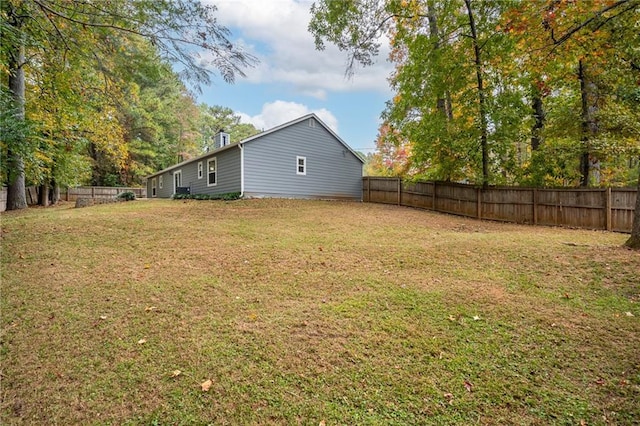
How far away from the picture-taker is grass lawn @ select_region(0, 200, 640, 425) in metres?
2.13

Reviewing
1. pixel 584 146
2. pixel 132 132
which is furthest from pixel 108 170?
pixel 584 146

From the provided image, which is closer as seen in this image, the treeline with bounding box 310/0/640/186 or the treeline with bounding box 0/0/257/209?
the treeline with bounding box 0/0/257/209

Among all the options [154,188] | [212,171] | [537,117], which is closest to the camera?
[537,117]

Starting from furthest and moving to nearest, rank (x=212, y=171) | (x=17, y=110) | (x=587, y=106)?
(x=212, y=171) → (x=587, y=106) → (x=17, y=110)

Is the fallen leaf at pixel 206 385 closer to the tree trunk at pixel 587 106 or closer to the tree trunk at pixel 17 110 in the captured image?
the tree trunk at pixel 17 110

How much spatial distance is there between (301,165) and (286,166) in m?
0.97

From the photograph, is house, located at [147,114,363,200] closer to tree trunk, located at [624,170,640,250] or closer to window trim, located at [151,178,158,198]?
window trim, located at [151,178,158,198]

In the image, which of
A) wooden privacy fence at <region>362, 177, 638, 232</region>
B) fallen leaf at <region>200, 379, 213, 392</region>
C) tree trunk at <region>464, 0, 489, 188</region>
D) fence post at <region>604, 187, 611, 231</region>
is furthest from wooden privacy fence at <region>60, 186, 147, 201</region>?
fence post at <region>604, 187, 611, 231</region>

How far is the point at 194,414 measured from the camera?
2045 millimetres

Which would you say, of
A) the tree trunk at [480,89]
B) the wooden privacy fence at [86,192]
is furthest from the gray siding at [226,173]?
the wooden privacy fence at [86,192]

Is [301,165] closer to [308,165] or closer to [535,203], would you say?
[308,165]

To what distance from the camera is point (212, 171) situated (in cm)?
1738

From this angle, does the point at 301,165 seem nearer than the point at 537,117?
No

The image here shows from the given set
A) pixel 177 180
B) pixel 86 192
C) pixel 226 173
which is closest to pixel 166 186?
pixel 177 180
